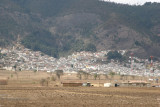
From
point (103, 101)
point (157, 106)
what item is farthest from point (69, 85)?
point (157, 106)

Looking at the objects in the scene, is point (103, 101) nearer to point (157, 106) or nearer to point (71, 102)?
point (71, 102)

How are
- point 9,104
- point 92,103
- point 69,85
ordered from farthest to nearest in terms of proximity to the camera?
point 69,85, point 92,103, point 9,104

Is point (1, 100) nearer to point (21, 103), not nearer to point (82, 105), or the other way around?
point (21, 103)

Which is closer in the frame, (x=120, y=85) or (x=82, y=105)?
(x=82, y=105)

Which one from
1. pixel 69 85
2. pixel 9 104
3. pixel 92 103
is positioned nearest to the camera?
pixel 9 104

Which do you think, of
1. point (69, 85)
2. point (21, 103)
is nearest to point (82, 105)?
point (21, 103)

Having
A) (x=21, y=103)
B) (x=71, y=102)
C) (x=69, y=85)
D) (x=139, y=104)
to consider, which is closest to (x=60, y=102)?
(x=71, y=102)

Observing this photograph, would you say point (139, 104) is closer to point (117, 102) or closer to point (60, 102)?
point (117, 102)

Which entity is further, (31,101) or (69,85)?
(69,85)
